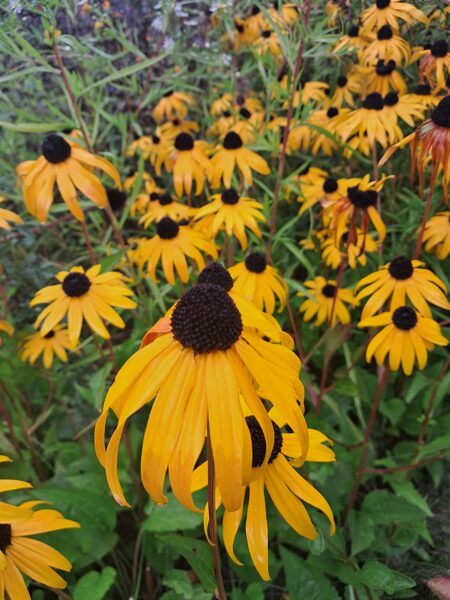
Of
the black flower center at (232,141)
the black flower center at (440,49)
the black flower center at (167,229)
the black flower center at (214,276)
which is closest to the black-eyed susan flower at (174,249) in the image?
the black flower center at (167,229)

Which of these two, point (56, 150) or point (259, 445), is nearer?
point (259, 445)

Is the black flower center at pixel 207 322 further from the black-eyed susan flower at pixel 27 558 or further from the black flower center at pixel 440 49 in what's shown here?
the black flower center at pixel 440 49

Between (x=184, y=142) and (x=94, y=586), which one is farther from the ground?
(x=184, y=142)

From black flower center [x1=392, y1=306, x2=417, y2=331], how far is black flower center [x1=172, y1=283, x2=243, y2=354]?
791mm

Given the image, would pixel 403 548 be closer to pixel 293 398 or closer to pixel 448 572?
pixel 448 572

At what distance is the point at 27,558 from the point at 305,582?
26.9 inches

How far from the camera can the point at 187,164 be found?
1926mm

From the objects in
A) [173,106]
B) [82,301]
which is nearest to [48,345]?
[82,301]

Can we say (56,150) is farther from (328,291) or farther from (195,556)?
(195,556)

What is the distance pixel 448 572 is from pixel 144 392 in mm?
1036

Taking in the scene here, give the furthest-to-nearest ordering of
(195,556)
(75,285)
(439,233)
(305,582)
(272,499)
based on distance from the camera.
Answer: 1. (439,233)
2. (75,285)
3. (305,582)
4. (195,556)
5. (272,499)

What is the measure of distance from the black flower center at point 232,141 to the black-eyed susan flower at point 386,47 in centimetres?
62

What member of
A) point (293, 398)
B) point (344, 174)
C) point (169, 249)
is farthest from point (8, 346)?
point (344, 174)

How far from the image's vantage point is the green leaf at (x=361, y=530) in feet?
4.41
